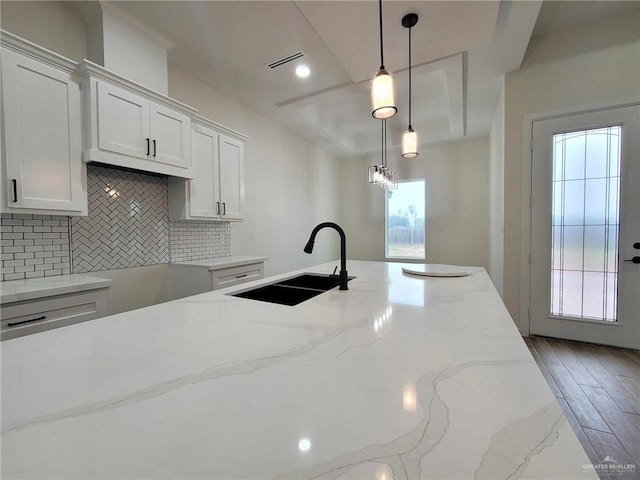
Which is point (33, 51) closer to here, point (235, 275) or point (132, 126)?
point (132, 126)

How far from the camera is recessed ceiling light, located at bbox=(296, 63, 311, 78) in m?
2.81

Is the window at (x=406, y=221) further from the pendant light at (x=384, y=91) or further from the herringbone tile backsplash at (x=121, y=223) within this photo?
the herringbone tile backsplash at (x=121, y=223)

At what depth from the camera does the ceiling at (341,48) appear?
6.57ft

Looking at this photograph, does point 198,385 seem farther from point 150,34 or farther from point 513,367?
point 150,34

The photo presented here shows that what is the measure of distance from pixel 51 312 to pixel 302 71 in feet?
9.39

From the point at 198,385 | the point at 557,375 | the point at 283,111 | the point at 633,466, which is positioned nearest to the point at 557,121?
the point at 557,375

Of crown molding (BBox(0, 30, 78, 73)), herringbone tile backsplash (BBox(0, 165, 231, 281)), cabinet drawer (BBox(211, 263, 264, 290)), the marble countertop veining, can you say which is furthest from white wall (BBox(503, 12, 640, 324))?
crown molding (BBox(0, 30, 78, 73))

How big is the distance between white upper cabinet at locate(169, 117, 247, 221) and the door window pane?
334cm

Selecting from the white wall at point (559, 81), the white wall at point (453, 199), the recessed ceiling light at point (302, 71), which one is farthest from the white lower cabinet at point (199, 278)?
the white wall at point (453, 199)

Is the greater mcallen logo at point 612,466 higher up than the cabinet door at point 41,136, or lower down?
lower down

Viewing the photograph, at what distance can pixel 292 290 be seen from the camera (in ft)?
5.36

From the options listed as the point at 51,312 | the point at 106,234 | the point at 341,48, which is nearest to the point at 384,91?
the point at 341,48

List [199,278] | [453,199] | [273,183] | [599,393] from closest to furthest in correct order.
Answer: [599,393], [199,278], [273,183], [453,199]

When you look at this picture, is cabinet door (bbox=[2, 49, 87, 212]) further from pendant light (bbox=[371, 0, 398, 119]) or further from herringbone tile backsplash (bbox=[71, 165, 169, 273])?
pendant light (bbox=[371, 0, 398, 119])
